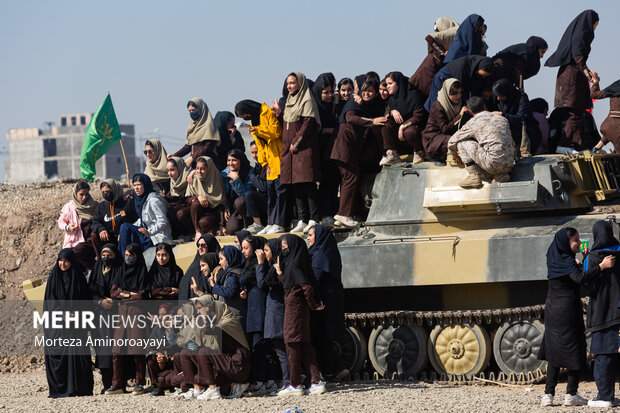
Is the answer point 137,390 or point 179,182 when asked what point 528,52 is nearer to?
point 179,182

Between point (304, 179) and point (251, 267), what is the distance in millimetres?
2327

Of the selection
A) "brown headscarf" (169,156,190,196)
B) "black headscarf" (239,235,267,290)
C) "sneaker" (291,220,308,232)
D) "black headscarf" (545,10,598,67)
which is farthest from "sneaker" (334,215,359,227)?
"black headscarf" (545,10,598,67)

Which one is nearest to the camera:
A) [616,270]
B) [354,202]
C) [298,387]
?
[616,270]

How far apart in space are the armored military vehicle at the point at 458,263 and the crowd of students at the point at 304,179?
408mm

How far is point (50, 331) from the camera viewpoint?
14.4m

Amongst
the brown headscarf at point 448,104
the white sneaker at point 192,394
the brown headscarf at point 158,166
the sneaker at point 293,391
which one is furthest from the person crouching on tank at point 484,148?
the brown headscarf at point 158,166

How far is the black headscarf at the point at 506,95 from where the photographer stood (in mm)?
14462

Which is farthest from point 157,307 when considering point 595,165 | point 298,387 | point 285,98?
point 595,165

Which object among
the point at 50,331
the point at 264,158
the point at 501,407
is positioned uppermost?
the point at 264,158

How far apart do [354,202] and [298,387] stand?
145 inches

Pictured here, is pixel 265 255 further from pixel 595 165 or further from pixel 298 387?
pixel 595 165

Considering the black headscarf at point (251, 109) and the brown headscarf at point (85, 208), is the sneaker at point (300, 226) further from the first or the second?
the brown headscarf at point (85, 208)

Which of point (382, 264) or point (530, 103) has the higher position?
point (530, 103)

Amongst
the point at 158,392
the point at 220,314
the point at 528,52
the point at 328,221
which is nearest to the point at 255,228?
the point at 328,221
